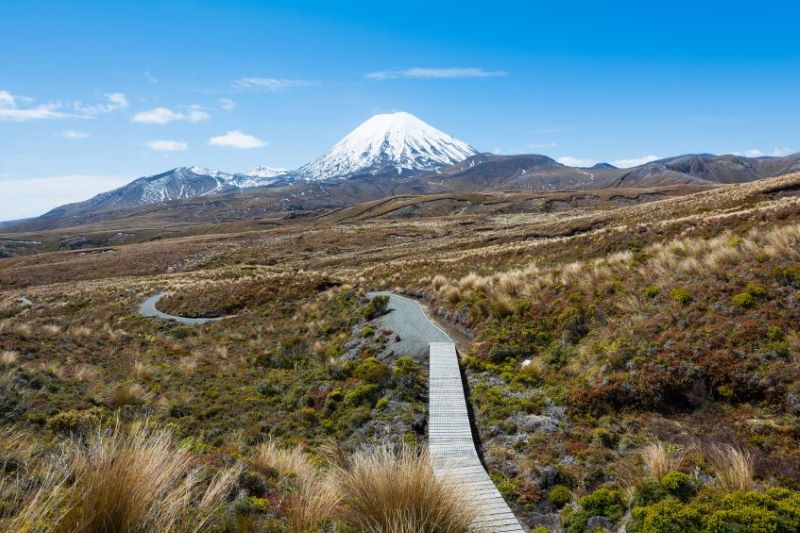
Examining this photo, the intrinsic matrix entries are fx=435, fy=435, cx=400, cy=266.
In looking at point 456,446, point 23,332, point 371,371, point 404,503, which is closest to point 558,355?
point 456,446

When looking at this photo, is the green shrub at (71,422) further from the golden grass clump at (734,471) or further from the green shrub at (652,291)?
the green shrub at (652,291)

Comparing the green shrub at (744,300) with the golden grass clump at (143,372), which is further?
the golden grass clump at (143,372)

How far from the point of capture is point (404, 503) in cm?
445

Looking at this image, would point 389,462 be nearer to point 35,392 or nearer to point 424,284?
point 35,392

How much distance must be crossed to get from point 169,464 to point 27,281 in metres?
85.3

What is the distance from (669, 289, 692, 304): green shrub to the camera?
1304cm

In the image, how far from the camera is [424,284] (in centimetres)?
2912

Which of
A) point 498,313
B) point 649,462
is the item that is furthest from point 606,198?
point 649,462

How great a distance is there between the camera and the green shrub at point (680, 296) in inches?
513

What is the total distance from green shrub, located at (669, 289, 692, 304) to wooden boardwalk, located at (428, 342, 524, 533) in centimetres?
706

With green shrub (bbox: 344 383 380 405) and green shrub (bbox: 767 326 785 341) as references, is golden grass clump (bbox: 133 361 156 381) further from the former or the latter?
green shrub (bbox: 767 326 785 341)

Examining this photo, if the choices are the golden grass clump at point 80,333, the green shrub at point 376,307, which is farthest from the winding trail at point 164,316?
the green shrub at point 376,307

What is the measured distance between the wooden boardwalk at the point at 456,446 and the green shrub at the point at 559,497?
1012 millimetres

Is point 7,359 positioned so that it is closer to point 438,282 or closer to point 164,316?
point 164,316
